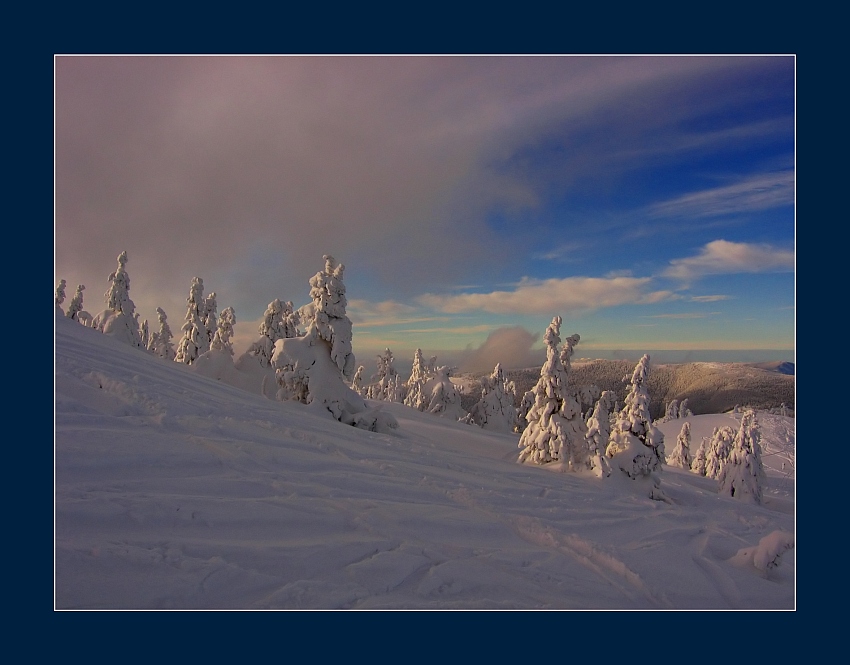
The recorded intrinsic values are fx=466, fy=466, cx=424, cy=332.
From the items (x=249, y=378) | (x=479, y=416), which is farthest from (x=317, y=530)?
(x=479, y=416)

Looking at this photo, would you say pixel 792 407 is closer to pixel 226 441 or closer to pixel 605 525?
pixel 605 525

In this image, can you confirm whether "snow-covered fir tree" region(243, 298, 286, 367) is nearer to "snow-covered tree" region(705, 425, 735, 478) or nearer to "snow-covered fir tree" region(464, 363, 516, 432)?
"snow-covered fir tree" region(464, 363, 516, 432)

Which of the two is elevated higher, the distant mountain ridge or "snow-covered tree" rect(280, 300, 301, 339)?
"snow-covered tree" rect(280, 300, 301, 339)

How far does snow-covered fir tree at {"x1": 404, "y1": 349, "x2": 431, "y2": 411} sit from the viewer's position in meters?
38.2

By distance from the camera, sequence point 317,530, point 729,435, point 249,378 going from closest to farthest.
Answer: point 317,530 < point 249,378 < point 729,435

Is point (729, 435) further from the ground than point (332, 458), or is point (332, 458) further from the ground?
point (332, 458)

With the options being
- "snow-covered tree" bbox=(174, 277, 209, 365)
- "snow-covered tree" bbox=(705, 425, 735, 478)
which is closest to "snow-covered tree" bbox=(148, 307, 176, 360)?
"snow-covered tree" bbox=(174, 277, 209, 365)

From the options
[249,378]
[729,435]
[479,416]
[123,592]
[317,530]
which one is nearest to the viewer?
[123,592]

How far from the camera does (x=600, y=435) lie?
15.2 meters

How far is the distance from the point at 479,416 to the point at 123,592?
31.5 m

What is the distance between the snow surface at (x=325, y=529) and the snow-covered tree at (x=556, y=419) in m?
5.47

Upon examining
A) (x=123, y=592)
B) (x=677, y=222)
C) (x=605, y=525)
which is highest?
(x=677, y=222)

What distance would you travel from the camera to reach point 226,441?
8.42 m

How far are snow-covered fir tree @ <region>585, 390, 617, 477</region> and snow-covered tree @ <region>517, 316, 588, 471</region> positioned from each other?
0.56 meters
